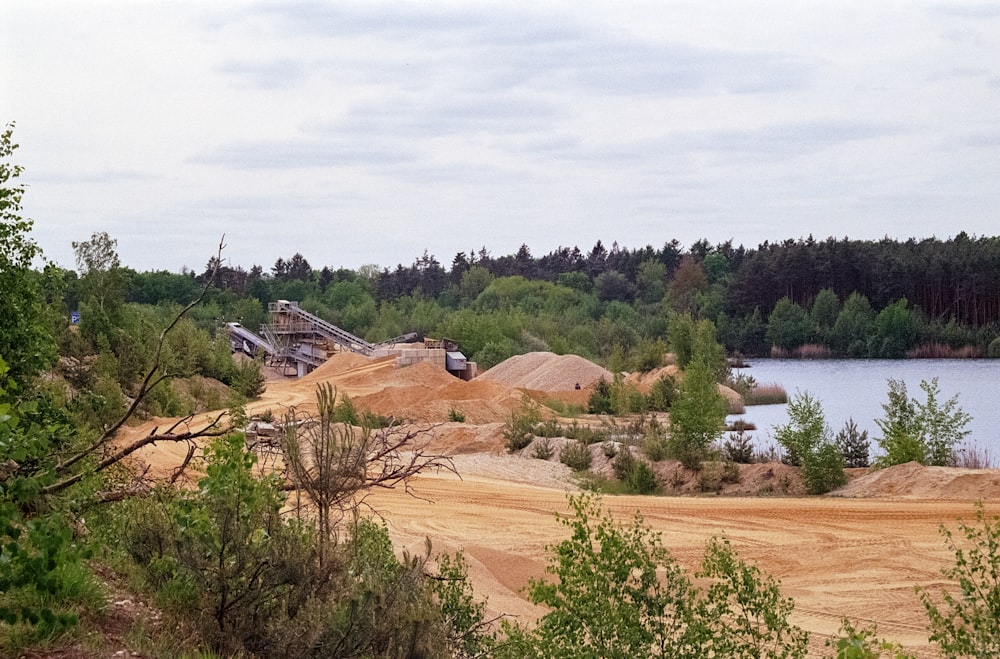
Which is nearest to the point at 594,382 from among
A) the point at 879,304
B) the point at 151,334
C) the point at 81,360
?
the point at 151,334

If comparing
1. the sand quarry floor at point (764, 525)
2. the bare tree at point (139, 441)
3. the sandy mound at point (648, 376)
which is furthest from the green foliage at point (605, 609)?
the sandy mound at point (648, 376)

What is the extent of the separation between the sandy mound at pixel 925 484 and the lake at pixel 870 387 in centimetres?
678

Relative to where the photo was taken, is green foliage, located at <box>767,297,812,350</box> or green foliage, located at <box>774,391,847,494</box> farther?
green foliage, located at <box>767,297,812,350</box>

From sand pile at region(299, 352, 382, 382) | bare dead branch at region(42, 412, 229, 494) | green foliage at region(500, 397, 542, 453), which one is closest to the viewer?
bare dead branch at region(42, 412, 229, 494)

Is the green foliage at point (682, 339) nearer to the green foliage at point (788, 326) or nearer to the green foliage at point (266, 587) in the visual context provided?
the green foliage at point (788, 326)

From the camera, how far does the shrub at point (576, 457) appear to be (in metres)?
33.5

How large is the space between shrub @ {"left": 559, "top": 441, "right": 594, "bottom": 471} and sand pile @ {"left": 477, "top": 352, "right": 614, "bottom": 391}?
24.4 m

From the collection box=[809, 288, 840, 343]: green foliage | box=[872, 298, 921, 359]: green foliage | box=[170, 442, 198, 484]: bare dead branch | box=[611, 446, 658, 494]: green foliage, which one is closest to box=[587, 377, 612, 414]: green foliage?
box=[611, 446, 658, 494]: green foliage

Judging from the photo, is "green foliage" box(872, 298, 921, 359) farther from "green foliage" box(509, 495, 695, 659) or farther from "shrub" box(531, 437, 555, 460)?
"green foliage" box(509, 495, 695, 659)

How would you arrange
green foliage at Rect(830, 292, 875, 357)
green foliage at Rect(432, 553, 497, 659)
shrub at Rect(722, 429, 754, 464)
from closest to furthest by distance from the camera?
green foliage at Rect(432, 553, 497, 659), shrub at Rect(722, 429, 754, 464), green foliage at Rect(830, 292, 875, 357)

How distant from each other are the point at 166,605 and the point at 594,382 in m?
50.5

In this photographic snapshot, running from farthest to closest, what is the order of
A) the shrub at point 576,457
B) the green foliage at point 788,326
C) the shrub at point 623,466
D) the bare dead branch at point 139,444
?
the green foliage at point 788,326, the shrub at point 576,457, the shrub at point 623,466, the bare dead branch at point 139,444

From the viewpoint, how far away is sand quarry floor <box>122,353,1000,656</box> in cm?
1736

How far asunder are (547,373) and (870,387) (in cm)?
1826
